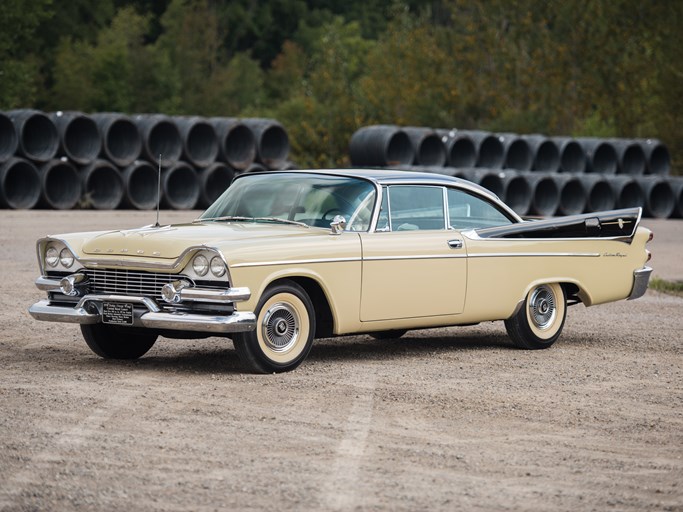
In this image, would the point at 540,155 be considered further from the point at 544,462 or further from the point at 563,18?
the point at 544,462

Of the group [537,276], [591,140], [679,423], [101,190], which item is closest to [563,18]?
[591,140]

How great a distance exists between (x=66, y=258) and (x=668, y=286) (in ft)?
32.7

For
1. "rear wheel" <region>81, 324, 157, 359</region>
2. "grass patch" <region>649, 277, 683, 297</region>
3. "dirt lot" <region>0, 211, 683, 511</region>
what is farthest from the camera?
"grass patch" <region>649, 277, 683, 297</region>

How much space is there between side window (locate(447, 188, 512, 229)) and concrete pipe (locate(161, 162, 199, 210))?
66.4ft

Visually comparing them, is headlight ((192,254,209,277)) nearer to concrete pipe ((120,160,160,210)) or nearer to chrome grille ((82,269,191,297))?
chrome grille ((82,269,191,297))

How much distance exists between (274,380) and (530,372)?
1948 millimetres

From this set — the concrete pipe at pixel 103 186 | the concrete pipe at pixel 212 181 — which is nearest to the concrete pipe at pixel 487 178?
the concrete pipe at pixel 212 181

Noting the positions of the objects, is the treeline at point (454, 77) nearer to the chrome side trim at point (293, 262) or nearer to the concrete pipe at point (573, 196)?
the concrete pipe at point (573, 196)

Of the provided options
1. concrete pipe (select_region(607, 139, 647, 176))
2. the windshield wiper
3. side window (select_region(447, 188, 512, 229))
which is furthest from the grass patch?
concrete pipe (select_region(607, 139, 647, 176))

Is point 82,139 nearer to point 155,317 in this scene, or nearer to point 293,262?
point 293,262

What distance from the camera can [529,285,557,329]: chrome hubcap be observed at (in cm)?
1099

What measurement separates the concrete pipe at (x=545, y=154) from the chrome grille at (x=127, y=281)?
2649cm

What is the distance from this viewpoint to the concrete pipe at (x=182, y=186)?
30.7 metres

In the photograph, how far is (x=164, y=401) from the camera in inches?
315
